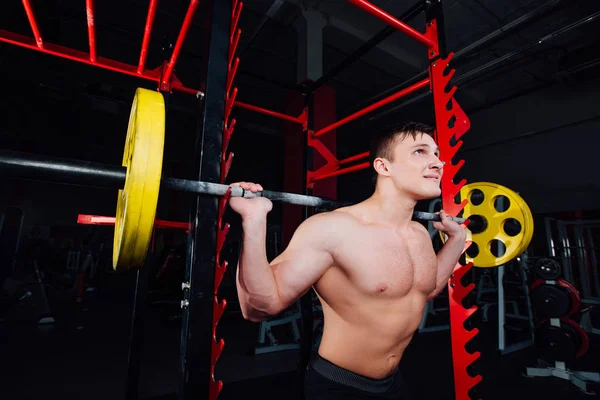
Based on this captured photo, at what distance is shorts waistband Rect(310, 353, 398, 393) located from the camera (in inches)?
36.7

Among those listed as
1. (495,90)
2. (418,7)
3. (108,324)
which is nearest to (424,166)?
(418,7)

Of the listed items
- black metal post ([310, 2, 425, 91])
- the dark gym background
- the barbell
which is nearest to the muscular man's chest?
the barbell

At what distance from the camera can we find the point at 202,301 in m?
0.78

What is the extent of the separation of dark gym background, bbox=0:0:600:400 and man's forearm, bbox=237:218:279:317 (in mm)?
965

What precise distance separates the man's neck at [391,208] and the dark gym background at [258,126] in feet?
3.34

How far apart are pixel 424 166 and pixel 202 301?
2.84 feet

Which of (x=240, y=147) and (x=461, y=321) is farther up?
(x=240, y=147)

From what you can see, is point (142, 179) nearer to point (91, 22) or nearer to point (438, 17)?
point (91, 22)

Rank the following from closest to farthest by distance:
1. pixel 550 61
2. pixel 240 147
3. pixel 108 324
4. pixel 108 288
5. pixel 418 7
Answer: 1. pixel 418 7
2. pixel 108 324
3. pixel 550 61
4. pixel 108 288
5. pixel 240 147

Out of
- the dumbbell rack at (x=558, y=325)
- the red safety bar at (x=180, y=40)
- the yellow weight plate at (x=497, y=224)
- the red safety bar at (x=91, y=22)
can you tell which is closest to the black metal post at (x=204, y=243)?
the red safety bar at (x=180, y=40)

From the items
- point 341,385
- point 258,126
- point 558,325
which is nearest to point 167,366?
point 341,385

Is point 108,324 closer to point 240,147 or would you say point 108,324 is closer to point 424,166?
point 424,166

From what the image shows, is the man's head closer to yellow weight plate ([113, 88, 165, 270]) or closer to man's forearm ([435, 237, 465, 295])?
man's forearm ([435, 237, 465, 295])

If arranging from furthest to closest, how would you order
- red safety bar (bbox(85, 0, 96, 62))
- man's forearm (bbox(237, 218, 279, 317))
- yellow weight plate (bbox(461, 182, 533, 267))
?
yellow weight plate (bbox(461, 182, 533, 267))
red safety bar (bbox(85, 0, 96, 62))
man's forearm (bbox(237, 218, 279, 317))
